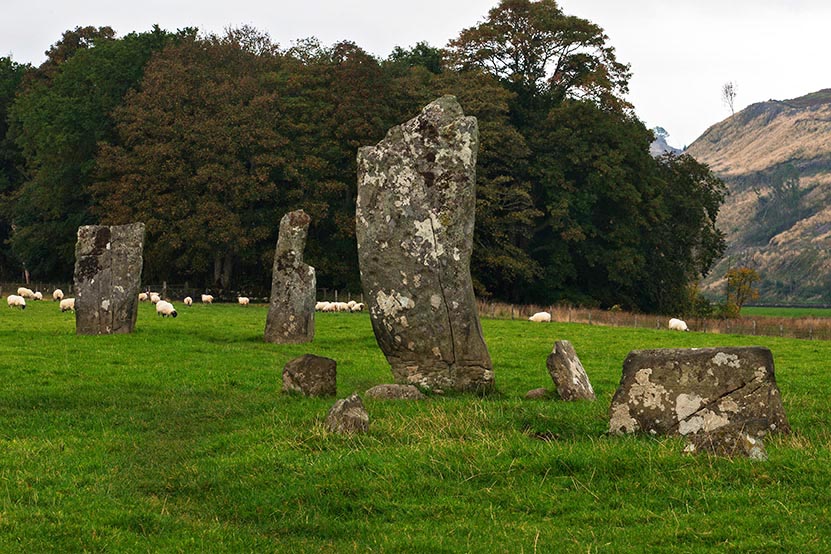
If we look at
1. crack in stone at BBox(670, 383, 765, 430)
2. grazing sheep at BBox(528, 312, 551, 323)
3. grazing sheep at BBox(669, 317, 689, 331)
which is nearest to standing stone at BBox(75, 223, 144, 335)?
grazing sheep at BBox(528, 312, 551, 323)

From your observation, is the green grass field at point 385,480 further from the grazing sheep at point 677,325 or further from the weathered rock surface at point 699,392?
the grazing sheep at point 677,325

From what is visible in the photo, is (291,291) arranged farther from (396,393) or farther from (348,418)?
(348,418)

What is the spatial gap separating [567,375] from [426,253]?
11.3 ft

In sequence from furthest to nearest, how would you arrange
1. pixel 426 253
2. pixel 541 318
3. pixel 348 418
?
pixel 541 318 < pixel 426 253 < pixel 348 418

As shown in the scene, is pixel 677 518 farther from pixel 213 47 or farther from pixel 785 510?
pixel 213 47

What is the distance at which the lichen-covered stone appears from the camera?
1591 cm

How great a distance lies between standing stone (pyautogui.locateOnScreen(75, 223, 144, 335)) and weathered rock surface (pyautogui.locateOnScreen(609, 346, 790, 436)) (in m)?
20.0

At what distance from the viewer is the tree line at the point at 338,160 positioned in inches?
2233

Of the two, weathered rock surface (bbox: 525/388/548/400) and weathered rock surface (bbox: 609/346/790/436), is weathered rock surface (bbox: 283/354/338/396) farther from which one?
weathered rock surface (bbox: 609/346/790/436)

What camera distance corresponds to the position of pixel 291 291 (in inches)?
1107

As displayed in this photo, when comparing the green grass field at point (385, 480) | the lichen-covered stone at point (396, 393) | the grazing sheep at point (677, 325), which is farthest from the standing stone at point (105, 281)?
the grazing sheep at point (677, 325)

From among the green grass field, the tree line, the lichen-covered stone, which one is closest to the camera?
the green grass field

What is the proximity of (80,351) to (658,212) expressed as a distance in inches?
1783

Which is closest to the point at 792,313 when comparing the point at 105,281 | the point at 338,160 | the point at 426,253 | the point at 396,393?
the point at 338,160
